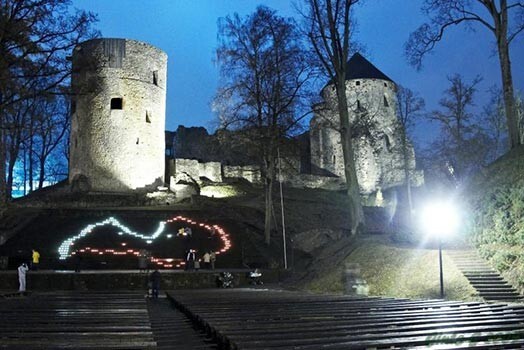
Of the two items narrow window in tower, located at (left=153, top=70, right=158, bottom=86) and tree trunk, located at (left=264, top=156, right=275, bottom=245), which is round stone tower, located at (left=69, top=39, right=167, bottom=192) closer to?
narrow window in tower, located at (left=153, top=70, right=158, bottom=86)

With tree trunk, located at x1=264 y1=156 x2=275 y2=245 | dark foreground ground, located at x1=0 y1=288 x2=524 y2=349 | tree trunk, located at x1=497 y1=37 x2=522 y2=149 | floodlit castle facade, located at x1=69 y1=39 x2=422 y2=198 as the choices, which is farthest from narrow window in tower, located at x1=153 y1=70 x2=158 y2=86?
dark foreground ground, located at x1=0 y1=288 x2=524 y2=349

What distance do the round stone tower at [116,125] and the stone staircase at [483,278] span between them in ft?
95.1

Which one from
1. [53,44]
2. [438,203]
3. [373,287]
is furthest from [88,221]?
[438,203]

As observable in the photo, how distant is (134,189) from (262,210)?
36.6 ft

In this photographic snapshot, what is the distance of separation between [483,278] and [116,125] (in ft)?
105

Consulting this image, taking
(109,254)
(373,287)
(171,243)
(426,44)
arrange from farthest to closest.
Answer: (171,243), (109,254), (426,44), (373,287)

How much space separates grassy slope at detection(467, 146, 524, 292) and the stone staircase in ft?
0.79

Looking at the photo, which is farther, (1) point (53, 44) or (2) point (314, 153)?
(2) point (314, 153)

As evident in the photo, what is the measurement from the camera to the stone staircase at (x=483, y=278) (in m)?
13.3

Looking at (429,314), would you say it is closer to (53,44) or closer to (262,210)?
(53,44)

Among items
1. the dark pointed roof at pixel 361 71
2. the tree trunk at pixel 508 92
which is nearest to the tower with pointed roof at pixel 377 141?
the dark pointed roof at pixel 361 71

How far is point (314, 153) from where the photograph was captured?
57281 millimetres

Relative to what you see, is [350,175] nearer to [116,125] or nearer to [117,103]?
[116,125]

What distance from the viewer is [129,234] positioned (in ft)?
91.5
